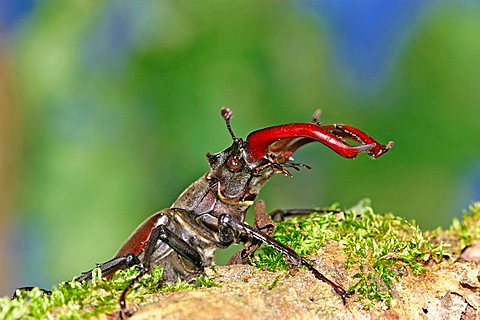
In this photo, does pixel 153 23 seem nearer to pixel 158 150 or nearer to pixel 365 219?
pixel 158 150

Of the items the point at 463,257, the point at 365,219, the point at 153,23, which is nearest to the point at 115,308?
the point at 365,219

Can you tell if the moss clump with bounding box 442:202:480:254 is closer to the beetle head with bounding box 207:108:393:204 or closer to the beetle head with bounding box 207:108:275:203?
the beetle head with bounding box 207:108:393:204

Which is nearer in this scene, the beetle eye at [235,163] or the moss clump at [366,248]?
the moss clump at [366,248]

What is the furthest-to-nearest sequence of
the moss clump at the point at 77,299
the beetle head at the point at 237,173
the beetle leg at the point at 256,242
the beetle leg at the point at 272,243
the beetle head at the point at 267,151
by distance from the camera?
the beetle head at the point at 237,173 < the beetle leg at the point at 256,242 < the beetle head at the point at 267,151 < the beetle leg at the point at 272,243 < the moss clump at the point at 77,299

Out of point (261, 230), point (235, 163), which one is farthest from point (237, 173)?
point (261, 230)

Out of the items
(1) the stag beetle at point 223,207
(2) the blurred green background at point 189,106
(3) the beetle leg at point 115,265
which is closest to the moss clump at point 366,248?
(1) the stag beetle at point 223,207

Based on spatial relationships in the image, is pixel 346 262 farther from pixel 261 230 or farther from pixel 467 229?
pixel 467 229

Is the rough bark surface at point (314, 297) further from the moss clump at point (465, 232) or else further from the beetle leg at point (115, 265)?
the moss clump at point (465, 232)
